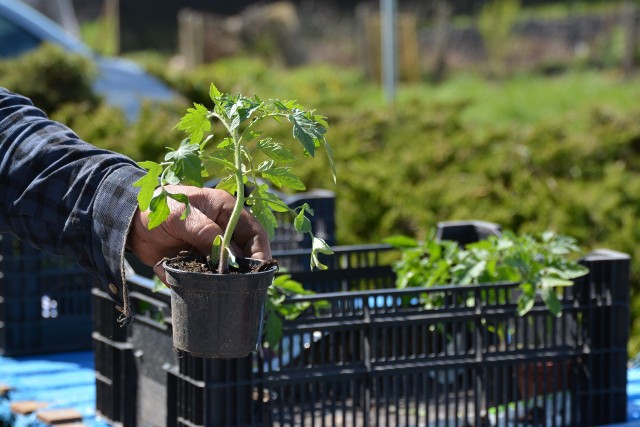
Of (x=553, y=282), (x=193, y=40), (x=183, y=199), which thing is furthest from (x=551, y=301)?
(x=193, y=40)

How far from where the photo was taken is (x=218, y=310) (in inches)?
75.3

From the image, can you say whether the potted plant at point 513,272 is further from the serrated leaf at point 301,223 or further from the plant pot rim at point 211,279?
the plant pot rim at point 211,279

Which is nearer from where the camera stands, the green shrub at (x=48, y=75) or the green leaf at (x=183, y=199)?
the green leaf at (x=183, y=199)

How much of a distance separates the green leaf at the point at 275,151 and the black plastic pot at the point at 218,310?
21 cm

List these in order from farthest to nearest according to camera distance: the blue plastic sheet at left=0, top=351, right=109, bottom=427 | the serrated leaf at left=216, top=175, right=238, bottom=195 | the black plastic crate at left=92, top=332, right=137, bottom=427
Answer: the blue plastic sheet at left=0, top=351, right=109, bottom=427 < the black plastic crate at left=92, top=332, right=137, bottom=427 < the serrated leaf at left=216, top=175, right=238, bottom=195

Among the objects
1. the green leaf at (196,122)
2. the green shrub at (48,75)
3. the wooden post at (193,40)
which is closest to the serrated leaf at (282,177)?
the green leaf at (196,122)

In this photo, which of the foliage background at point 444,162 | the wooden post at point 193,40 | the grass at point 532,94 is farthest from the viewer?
the wooden post at point 193,40

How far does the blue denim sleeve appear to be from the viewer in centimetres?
200

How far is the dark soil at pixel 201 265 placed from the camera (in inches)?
74.7

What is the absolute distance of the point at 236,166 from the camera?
1.92m

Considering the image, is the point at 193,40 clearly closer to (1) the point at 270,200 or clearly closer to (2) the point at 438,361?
(2) the point at 438,361

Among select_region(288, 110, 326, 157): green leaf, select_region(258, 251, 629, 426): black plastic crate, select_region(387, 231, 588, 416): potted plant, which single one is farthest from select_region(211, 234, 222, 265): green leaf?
select_region(387, 231, 588, 416): potted plant

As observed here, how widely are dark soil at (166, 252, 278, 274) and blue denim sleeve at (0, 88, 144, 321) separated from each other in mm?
112

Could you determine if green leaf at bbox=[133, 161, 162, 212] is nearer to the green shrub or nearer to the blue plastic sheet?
the blue plastic sheet
